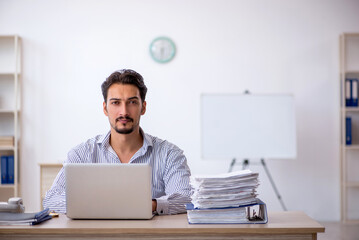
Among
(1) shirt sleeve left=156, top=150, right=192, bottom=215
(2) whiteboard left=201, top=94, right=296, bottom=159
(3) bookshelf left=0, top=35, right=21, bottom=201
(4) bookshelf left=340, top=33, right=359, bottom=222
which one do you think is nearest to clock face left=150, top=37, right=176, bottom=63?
(2) whiteboard left=201, top=94, right=296, bottom=159

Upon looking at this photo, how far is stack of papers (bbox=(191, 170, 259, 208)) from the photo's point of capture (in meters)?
1.96

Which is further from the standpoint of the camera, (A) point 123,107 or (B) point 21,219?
(A) point 123,107

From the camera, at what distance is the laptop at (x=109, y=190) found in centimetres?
197

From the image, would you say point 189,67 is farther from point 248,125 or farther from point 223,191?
point 223,191

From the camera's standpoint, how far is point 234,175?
6.48 feet

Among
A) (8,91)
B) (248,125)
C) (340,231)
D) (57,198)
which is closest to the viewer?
(57,198)

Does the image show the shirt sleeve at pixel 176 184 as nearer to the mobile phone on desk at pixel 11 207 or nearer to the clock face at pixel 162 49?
the mobile phone on desk at pixel 11 207

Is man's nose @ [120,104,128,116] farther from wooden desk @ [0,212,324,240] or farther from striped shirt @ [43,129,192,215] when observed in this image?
wooden desk @ [0,212,324,240]

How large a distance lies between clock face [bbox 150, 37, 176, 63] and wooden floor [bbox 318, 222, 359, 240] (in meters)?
2.46

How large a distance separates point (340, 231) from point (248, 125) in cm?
140

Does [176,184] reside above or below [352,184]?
above

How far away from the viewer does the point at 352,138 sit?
557 cm

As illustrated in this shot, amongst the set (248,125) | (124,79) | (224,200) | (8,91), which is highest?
(8,91)

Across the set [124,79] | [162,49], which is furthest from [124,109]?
[162,49]
